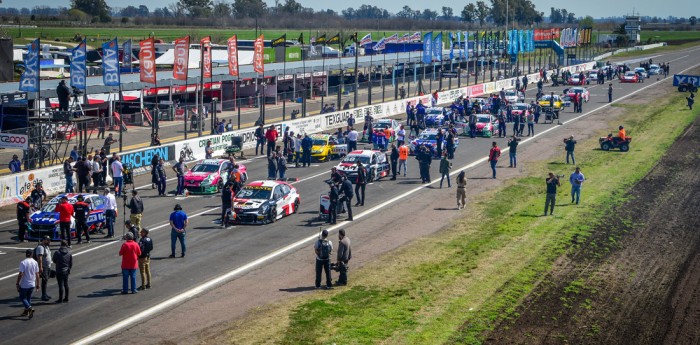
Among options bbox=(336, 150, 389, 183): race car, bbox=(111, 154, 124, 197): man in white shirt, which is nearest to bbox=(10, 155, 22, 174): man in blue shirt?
bbox=(111, 154, 124, 197): man in white shirt

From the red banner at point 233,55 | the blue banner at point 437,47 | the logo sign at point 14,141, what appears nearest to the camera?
the logo sign at point 14,141

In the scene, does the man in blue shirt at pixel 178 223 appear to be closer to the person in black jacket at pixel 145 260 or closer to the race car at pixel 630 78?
the person in black jacket at pixel 145 260

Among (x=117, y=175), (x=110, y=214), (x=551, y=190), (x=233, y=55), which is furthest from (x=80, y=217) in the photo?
(x=233, y=55)

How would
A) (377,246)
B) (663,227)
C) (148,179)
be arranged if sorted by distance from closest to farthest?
1. (377,246)
2. (663,227)
3. (148,179)

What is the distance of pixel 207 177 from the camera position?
117 feet

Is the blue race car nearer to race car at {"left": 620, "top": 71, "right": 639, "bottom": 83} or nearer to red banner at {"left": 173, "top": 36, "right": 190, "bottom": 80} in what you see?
red banner at {"left": 173, "top": 36, "right": 190, "bottom": 80}

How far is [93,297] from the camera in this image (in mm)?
21438

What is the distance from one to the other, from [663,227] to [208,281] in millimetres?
16634

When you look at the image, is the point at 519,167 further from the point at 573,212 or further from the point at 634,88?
the point at 634,88

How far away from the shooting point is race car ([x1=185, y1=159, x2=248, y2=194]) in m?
35.6

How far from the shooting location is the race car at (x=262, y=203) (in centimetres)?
2992

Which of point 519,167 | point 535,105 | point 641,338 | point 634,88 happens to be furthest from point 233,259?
point 634,88

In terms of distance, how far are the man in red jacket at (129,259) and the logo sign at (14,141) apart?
16.3 meters

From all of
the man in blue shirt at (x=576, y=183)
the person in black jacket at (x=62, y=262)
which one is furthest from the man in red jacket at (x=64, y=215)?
the man in blue shirt at (x=576, y=183)
